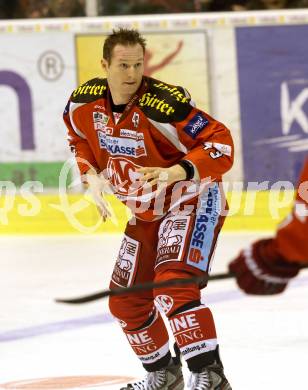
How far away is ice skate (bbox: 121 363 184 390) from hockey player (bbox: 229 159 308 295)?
1628mm

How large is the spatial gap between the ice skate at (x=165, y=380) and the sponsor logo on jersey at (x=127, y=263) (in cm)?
41

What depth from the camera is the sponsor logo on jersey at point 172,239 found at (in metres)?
4.71

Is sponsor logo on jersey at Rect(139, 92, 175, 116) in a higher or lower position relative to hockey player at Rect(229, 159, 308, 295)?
higher

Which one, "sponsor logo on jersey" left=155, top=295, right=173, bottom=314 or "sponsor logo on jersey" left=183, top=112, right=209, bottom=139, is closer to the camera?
"sponsor logo on jersey" left=155, top=295, right=173, bottom=314

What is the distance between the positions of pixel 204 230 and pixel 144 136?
42 centimetres

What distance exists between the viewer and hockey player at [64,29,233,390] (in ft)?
15.3

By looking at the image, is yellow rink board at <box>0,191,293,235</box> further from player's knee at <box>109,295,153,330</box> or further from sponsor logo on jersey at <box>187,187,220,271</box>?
sponsor logo on jersey at <box>187,187,220,271</box>

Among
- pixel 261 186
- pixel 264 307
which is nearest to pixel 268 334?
pixel 264 307

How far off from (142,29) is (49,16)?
779mm

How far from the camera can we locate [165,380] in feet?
16.8

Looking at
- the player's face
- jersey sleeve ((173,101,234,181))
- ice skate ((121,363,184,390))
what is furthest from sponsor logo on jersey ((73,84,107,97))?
ice skate ((121,363,184,390))

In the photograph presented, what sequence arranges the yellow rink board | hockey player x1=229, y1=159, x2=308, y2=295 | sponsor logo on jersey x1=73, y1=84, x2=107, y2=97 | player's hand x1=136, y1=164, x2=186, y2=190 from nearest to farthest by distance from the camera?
Answer: hockey player x1=229, y1=159, x2=308, y2=295 → player's hand x1=136, y1=164, x2=186, y2=190 → sponsor logo on jersey x1=73, y1=84, x2=107, y2=97 → the yellow rink board

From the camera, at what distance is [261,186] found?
10242 mm

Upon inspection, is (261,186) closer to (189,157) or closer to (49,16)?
(49,16)
